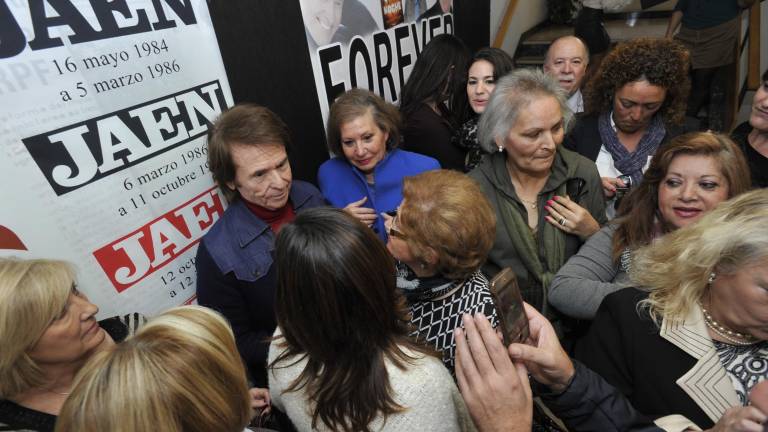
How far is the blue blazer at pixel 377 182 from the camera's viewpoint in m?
2.20

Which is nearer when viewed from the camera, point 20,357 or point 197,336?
point 197,336

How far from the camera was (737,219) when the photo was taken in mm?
1108

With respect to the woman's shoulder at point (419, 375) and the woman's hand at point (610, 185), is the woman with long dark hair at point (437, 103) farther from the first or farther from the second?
the woman's shoulder at point (419, 375)

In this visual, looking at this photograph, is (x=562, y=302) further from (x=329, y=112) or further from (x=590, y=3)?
(x=590, y=3)

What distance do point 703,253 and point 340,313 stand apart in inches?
40.0

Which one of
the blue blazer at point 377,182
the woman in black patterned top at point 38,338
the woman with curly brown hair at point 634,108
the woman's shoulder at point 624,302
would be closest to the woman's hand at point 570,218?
the woman with curly brown hair at point 634,108

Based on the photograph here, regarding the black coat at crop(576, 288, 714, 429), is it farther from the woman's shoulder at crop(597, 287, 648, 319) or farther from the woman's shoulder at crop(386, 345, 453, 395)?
the woman's shoulder at crop(386, 345, 453, 395)

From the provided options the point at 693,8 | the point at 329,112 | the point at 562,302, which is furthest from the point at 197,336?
the point at 693,8

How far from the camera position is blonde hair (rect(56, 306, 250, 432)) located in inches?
26.9

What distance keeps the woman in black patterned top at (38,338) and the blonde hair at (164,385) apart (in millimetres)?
351

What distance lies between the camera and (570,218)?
177 centimetres

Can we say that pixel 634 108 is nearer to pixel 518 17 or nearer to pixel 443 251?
pixel 443 251

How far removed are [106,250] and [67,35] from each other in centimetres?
68

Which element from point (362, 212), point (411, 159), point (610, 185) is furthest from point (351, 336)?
point (610, 185)
